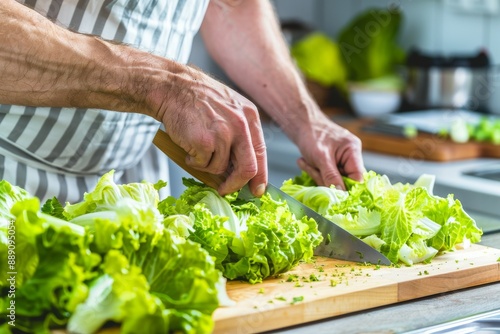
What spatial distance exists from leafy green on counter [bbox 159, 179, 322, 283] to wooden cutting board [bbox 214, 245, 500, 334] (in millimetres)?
27

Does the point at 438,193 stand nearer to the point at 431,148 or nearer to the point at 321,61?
the point at 431,148

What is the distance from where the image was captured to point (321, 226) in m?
1.54

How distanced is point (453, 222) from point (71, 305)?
794mm

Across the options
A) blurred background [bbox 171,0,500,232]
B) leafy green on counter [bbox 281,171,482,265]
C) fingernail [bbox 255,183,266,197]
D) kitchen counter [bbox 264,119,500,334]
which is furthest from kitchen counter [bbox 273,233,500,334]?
blurred background [bbox 171,0,500,232]

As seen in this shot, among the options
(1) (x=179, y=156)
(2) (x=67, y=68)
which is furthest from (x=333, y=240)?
(2) (x=67, y=68)

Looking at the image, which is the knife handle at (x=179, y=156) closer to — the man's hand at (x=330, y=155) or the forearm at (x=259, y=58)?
the man's hand at (x=330, y=155)

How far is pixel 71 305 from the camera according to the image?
1072mm

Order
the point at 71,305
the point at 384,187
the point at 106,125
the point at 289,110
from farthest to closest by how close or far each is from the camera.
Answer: the point at 289,110, the point at 106,125, the point at 384,187, the point at 71,305

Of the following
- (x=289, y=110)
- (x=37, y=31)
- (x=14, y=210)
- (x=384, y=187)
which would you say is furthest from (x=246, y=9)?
(x=14, y=210)

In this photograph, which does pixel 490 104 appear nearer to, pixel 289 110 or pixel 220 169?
pixel 289 110

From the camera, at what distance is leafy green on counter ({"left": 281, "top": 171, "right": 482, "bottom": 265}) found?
1.51 m

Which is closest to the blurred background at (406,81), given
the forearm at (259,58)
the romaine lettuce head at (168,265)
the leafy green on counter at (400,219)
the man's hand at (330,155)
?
the forearm at (259,58)

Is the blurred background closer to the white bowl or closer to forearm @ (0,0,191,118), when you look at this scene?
the white bowl

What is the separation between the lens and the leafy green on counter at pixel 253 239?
4.36ft
